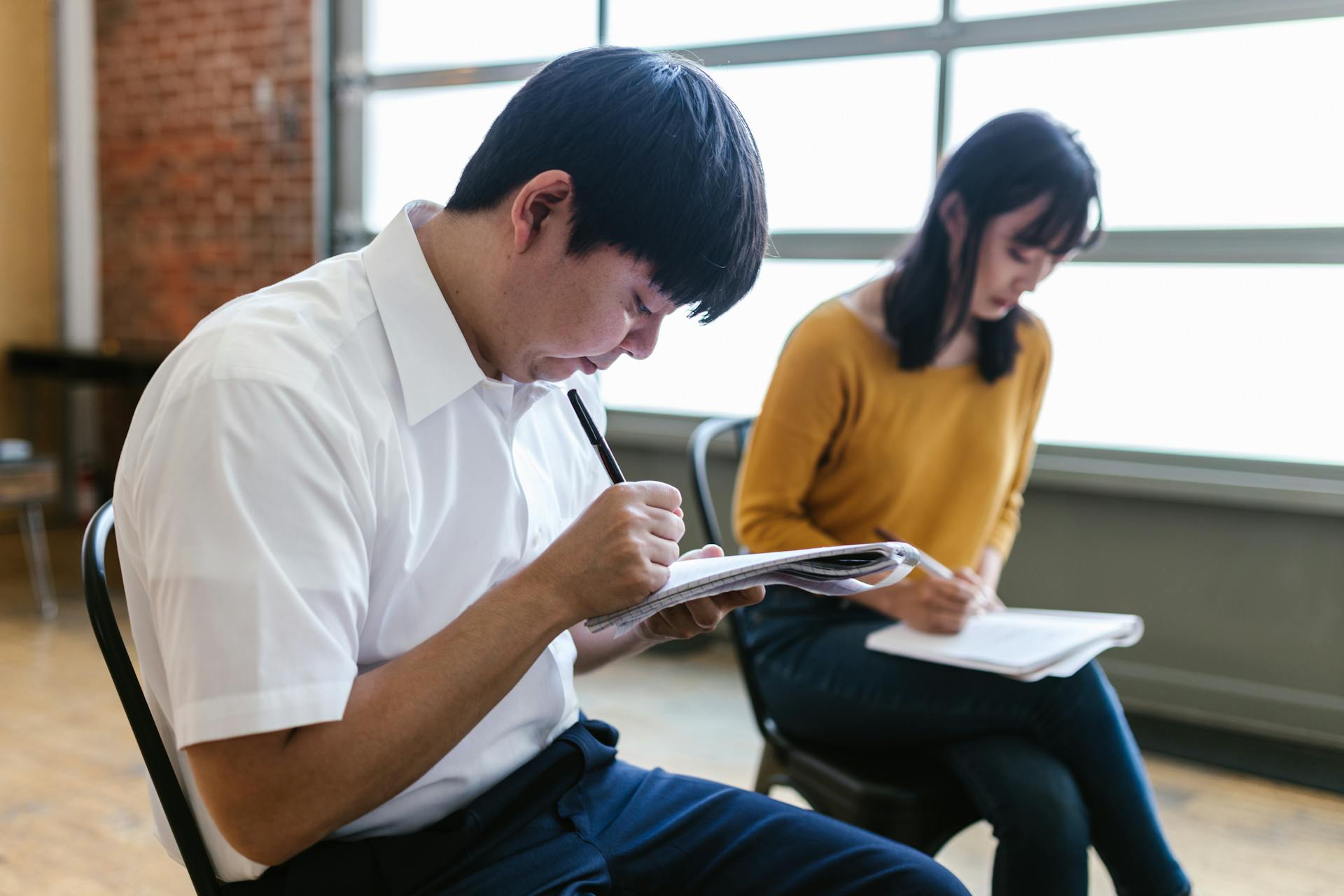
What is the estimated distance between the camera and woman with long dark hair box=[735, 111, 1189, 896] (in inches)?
49.6

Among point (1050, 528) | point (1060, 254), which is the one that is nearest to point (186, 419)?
point (1060, 254)

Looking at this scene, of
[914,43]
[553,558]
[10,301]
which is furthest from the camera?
[10,301]

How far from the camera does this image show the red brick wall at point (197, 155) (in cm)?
442

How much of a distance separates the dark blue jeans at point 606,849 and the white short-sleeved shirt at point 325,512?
0.09 ft

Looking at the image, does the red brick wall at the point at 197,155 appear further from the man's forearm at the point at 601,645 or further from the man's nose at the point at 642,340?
the man's nose at the point at 642,340

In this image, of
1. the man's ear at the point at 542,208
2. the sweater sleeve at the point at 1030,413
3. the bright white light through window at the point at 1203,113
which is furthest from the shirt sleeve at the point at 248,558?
the bright white light through window at the point at 1203,113

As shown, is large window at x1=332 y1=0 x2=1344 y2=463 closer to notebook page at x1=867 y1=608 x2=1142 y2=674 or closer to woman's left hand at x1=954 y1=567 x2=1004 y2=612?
woman's left hand at x1=954 y1=567 x2=1004 y2=612

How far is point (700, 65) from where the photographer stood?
0.92 meters

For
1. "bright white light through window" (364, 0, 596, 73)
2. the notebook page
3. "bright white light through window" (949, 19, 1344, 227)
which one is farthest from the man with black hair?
"bright white light through window" (364, 0, 596, 73)

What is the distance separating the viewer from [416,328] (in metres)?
0.85

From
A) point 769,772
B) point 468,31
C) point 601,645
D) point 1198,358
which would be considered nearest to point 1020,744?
point 769,772

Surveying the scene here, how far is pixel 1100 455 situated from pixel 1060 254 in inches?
60.8

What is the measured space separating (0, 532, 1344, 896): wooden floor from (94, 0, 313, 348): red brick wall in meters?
1.93

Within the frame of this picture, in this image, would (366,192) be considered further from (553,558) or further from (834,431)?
(553,558)
